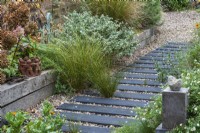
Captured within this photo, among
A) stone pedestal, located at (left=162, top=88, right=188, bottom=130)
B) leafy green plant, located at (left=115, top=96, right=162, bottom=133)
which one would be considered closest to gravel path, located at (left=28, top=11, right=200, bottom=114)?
leafy green plant, located at (left=115, top=96, right=162, bottom=133)

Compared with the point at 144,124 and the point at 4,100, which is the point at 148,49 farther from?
the point at 144,124

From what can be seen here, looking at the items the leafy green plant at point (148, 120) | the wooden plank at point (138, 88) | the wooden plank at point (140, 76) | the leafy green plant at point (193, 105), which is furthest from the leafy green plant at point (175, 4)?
the leafy green plant at point (148, 120)

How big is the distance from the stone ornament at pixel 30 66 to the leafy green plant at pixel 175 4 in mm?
7849

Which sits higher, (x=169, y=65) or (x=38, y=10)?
(x=38, y=10)

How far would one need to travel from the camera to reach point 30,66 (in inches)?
190

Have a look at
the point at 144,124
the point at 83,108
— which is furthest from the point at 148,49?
the point at 144,124

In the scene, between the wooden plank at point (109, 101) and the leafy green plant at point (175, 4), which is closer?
the wooden plank at point (109, 101)

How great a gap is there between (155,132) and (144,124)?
0.23m

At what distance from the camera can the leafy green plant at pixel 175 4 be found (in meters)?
12.2

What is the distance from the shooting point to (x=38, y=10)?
259 inches

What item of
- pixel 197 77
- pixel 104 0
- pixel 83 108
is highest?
pixel 104 0

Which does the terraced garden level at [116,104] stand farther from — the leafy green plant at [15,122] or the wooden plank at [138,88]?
the leafy green plant at [15,122]

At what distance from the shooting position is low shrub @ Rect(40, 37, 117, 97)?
5113mm

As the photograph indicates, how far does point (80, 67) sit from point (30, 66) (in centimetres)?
67
